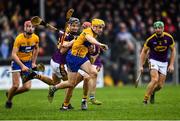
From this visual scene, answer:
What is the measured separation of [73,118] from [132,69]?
17.9 metres

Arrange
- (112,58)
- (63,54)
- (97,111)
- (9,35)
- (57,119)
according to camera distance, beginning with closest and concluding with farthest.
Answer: (57,119) < (97,111) < (63,54) < (9,35) < (112,58)

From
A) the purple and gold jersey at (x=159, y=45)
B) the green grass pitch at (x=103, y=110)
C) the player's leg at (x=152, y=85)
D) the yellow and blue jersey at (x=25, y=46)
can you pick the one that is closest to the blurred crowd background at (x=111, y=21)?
the green grass pitch at (x=103, y=110)

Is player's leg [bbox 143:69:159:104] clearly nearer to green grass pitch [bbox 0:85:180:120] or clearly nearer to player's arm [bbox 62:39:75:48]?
green grass pitch [bbox 0:85:180:120]

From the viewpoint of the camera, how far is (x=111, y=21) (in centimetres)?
3391

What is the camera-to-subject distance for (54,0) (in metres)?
35.2

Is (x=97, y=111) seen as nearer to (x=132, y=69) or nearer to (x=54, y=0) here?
(x=132, y=69)

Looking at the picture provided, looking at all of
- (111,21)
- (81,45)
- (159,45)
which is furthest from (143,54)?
(111,21)

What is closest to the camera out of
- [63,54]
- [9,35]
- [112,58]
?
[63,54]

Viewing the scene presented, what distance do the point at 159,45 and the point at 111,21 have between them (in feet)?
44.2

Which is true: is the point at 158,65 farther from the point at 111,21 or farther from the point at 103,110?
the point at 111,21

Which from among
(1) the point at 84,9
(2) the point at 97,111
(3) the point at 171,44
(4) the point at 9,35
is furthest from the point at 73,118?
(1) the point at 84,9

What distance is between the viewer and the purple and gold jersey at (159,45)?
67.1 feet

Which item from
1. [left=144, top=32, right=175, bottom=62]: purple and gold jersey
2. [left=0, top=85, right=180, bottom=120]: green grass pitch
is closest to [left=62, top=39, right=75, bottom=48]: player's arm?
[left=0, top=85, right=180, bottom=120]: green grass pitch

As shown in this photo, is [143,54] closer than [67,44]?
No
